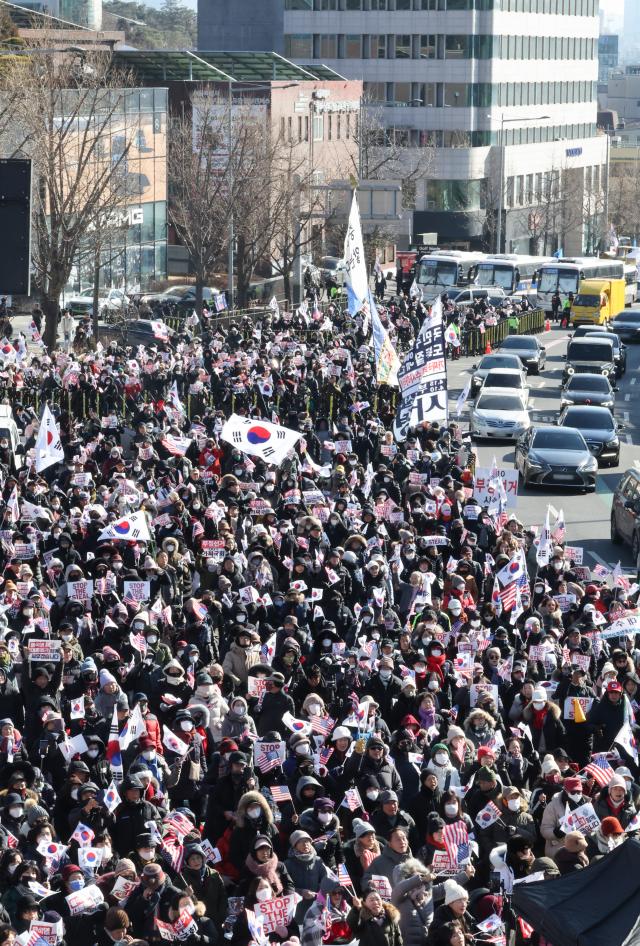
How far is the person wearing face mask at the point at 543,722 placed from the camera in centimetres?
1556

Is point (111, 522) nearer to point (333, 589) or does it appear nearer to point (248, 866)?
point (333, 589)

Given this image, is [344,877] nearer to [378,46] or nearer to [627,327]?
[627,327]

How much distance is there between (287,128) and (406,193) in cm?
1667

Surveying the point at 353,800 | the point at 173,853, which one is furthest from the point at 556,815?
the point at 173,853

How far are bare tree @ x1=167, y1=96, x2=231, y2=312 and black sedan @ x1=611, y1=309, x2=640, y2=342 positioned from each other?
526 inches

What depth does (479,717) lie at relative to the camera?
576 inches

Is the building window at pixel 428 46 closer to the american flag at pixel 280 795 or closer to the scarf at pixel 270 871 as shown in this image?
the american flag at pixel 280 795

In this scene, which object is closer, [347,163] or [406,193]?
[347,163]

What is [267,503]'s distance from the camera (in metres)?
22.8

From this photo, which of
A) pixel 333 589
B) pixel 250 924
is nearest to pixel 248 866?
pixel 250 924

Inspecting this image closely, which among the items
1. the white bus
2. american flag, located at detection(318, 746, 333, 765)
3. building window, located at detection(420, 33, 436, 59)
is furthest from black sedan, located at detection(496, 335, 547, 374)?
building window, located at detection(420, 33, 436, 59)

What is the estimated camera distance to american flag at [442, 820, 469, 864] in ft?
41.8

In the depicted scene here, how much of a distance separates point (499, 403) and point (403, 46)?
6315cm

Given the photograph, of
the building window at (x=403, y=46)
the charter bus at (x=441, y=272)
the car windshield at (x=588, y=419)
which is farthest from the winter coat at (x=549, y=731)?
the building window at (x=403, y=46)
